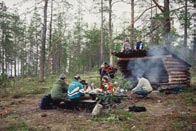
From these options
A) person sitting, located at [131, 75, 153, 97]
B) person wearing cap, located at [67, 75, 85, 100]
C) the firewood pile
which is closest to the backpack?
person wearing cap, located at [67, 75, 85, 100]

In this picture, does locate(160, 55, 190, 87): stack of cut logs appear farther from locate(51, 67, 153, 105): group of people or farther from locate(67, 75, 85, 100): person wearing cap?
locate(67, 75, 85, 100): person wearing cap

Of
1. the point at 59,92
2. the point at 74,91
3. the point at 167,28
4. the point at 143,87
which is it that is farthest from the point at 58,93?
the point at 167,28

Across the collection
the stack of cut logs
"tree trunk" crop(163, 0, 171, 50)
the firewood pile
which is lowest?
the stack of cut logs

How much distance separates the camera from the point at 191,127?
7066 mm

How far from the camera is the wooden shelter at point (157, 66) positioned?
554 inches

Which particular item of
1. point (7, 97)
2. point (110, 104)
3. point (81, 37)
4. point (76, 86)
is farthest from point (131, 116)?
point (81, 37)

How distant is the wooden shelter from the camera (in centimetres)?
1406

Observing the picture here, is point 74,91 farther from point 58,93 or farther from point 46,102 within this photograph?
point 46,102

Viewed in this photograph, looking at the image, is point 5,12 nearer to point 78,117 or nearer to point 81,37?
point 81,37

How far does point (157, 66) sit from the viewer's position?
636 inches

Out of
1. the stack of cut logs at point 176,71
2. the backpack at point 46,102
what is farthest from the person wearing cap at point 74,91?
the stack of cut logs at point 176,71

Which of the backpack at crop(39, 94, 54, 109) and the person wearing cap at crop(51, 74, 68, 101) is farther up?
the person wearing cap at crop(51, 74, 68, 101)

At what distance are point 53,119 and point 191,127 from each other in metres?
4.47

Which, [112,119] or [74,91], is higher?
[74,91]
